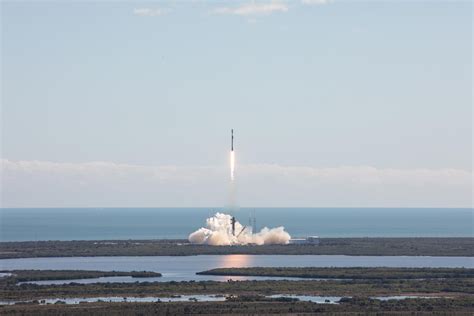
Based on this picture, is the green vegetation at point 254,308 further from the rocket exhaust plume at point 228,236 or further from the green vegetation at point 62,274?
the rocket exhaust plume at point 228,236

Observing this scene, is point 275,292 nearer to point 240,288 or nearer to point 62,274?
point 240,288

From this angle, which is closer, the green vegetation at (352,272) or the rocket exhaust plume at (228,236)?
the green vegetation at (352,272)

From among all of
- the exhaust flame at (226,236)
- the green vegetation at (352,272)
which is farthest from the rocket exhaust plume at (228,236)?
the green vegetation at (352,272)

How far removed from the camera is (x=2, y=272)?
138 metres

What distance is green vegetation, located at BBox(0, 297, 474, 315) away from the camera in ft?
321

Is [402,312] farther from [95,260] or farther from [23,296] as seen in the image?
[95,260]

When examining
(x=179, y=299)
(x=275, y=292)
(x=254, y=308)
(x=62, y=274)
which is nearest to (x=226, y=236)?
(x=62, y=274)

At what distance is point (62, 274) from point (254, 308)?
38318mm

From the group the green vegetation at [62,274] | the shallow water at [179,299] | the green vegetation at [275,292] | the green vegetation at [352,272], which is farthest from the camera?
the green vegetation at [352,272]

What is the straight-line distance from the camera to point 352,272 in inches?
5340

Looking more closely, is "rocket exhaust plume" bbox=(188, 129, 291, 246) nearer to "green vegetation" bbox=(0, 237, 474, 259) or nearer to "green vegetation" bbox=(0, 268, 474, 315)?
"green vegetation" bbox=(0, 237, 474, 259)

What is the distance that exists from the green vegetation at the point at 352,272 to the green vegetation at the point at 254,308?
2515 centimetres

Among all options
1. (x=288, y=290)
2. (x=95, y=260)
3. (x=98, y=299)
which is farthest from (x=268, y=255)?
(x=98, y=299)

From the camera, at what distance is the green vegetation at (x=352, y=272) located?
132 m
